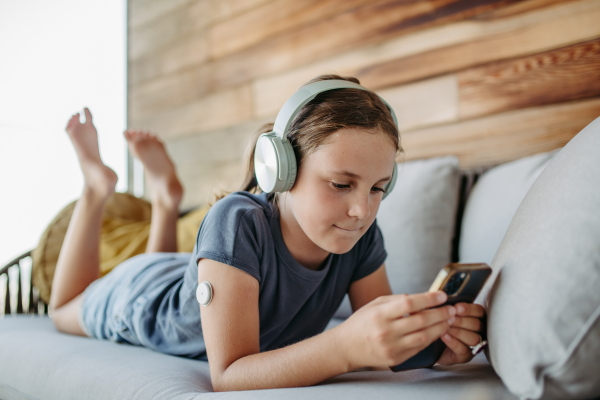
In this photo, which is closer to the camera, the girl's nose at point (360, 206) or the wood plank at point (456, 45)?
the girl's nose at point (360, 206)

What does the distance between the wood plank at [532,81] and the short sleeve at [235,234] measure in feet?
3.14

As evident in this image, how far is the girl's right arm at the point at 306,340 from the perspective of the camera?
55 centimetres

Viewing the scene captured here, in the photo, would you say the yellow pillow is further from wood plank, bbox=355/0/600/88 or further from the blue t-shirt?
wood plank, bbox=355/0/600/88

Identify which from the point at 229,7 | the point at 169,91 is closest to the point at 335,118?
the point at 229,7

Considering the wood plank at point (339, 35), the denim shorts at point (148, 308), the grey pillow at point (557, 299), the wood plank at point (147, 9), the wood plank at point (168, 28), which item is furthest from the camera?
the wood plank at point (147, 9)

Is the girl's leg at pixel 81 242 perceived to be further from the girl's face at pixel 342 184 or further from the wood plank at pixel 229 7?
the wood plank at pixel 229 7

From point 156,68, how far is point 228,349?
7.47ft

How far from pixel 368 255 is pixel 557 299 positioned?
518mm

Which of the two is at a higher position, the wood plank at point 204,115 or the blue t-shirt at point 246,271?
the wood plank at point 204,115

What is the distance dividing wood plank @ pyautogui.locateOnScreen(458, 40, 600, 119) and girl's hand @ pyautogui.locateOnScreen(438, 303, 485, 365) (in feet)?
3.15

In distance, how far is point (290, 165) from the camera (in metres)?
0.74

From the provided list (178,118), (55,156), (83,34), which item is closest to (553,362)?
(178,118)

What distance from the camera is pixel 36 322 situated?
1.37 meters

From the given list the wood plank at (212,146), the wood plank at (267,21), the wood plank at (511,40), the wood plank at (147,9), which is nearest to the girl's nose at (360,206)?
the wood plank at (511,40)
